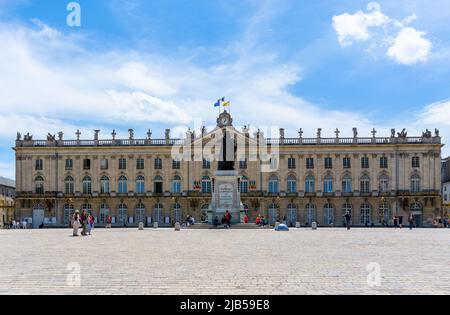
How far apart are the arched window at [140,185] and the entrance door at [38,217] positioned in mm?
12751

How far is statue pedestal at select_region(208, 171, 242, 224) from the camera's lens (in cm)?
4519

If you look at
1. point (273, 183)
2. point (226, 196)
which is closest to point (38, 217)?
point (273, 183)

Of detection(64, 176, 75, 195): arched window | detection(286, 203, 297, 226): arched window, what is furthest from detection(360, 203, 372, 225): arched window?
detection(64, 176, 75, 195): arched window

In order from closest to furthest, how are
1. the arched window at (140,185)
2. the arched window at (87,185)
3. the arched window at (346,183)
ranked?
the arched window at (346,183), the arched window at (140,185), the arched window at (87,185)

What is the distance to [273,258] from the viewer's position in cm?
1656

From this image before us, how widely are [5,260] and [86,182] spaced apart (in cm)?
6129

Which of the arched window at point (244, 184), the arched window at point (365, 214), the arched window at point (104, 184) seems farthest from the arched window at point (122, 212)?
the arched window at point (365, 214)

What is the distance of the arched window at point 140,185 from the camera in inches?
2975

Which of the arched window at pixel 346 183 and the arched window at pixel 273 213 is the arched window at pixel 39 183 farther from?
the arched window at pixel 346 183

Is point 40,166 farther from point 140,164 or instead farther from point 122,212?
point 140,164

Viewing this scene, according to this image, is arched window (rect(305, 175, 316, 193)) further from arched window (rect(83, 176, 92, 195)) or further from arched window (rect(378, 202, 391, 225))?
arched window (rect(83, 176, 92, 195))

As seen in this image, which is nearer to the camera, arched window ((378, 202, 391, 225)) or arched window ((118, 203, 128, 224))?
arched window ((378, 202, 391, 225))

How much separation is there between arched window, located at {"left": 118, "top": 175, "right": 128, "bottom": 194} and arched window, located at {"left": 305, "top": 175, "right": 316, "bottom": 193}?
23288 millimetres
